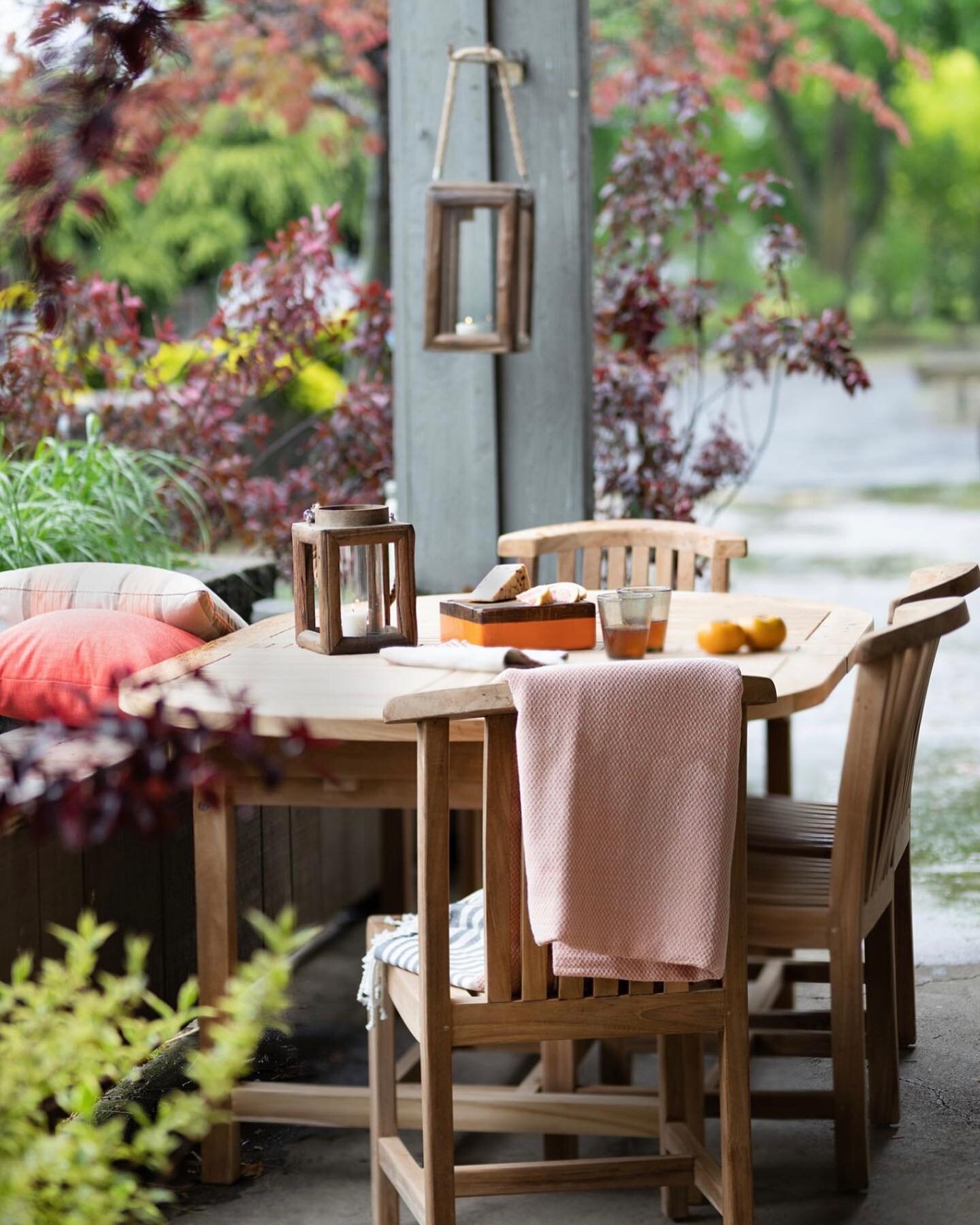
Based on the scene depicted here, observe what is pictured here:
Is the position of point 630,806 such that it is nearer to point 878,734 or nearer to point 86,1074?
point 878,734

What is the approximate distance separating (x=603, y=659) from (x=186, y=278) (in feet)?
42.6

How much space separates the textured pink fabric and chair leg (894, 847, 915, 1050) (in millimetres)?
979

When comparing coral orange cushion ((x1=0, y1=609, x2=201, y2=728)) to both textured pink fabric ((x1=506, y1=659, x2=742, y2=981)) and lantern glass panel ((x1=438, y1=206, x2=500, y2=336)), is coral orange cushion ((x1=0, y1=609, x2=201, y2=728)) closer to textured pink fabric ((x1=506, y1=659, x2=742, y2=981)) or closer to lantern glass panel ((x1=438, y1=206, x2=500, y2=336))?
textured pink fabric ((x1=506, y1=659, x2=742, y2=981))

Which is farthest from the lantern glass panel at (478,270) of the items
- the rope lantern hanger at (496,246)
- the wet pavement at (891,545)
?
the wet pavement at (891,545)

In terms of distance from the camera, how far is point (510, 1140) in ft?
9.45

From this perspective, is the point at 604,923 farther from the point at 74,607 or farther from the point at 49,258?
the point at 74,607

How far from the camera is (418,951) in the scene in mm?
2219

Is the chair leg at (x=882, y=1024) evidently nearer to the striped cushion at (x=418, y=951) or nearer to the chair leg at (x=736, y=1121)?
the chair leg at (x=736, y=1121)

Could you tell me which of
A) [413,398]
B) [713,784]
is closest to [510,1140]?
[713,784]

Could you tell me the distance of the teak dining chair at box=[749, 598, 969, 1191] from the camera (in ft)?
7.79

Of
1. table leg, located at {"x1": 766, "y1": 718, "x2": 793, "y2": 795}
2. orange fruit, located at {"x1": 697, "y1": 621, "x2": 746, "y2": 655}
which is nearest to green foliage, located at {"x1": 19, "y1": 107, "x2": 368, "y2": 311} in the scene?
table leg, located at {"x1": 766, "y1": 718, "x2": 793, "y2": 795}

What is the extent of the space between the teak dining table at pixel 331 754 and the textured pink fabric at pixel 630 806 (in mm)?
224

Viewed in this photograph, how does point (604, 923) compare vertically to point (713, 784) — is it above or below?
below

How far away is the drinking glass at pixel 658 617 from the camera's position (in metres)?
2.63
